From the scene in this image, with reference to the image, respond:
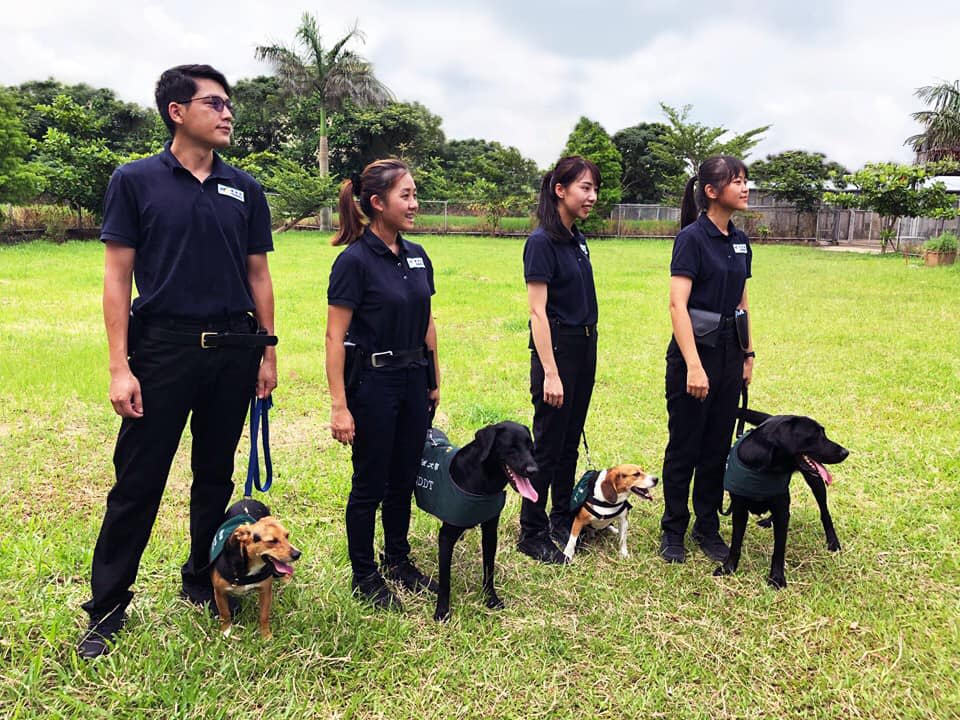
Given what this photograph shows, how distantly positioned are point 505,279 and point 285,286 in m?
4.44

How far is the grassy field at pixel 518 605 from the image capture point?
2391mm

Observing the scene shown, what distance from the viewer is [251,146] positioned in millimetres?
33594

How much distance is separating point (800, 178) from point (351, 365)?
2863 centimetres

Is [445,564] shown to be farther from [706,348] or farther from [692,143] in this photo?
[692,143]

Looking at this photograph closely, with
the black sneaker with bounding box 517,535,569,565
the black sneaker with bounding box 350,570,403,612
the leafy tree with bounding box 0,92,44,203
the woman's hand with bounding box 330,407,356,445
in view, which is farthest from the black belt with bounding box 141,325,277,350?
the leafy tree with bounding box 0,92,44,203

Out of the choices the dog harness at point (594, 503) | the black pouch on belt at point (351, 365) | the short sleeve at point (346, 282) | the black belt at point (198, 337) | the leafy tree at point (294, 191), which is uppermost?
the leafy tree at point (294, 191)

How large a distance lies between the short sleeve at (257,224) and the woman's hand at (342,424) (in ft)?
2.40

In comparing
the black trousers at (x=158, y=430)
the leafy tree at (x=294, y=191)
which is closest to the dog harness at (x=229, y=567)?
the black trousers at (x=158, y=430)

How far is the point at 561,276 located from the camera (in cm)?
327

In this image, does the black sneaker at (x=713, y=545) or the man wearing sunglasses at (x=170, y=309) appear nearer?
the man wearing sunglasses at (x=170, y=309)

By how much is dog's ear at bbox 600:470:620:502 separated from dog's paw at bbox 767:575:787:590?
819 millimetres

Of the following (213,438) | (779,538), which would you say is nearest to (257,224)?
(213,438)

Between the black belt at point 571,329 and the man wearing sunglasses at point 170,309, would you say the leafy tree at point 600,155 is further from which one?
the man wearing sunglasses at point 170,309

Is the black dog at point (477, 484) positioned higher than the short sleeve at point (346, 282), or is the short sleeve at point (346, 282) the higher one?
the short sleeve at point (346, 282)
